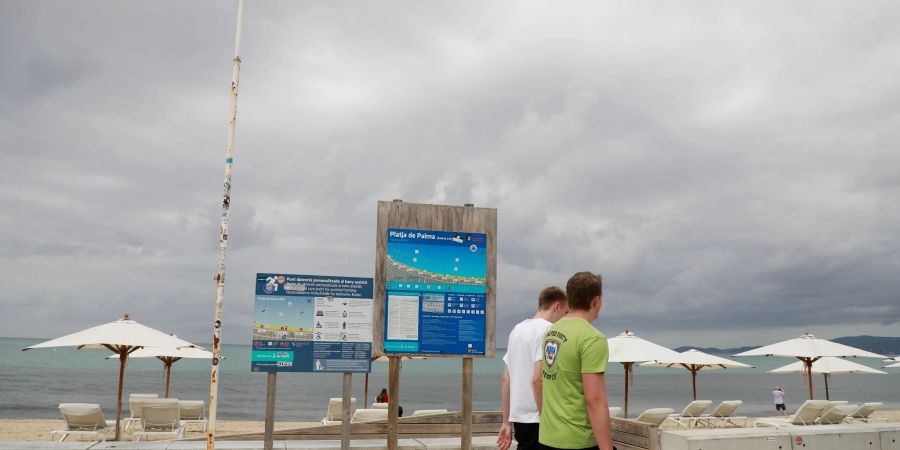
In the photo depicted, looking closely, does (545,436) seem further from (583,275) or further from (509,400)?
(509,400)

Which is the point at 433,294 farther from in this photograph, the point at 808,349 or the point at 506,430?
the point at 808,349

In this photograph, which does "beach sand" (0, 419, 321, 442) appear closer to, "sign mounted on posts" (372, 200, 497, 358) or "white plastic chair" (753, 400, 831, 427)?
"sign mounted on posts" (372, 200, 497, 358)

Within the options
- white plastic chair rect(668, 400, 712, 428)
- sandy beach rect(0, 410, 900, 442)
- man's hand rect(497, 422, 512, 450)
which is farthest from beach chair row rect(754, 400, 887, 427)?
man's hand rect(497, 422, 512, 450)

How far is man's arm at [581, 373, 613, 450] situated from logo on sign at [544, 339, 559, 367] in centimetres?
25

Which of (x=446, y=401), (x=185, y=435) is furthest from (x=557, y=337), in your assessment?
(x=446, y=401)

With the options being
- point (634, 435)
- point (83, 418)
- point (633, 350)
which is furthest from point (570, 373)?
point (83, 418)

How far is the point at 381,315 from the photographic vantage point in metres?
7.14

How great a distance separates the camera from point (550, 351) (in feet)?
11.9

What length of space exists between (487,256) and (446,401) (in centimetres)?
4722

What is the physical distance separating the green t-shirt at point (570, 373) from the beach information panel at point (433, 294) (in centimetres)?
355

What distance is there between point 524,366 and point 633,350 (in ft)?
36.8

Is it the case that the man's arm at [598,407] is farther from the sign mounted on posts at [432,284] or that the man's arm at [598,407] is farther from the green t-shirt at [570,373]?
the sign mounted on posts at [432,284]

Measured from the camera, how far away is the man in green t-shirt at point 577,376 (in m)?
3.33

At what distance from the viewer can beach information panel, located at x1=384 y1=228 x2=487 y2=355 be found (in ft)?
23.5
